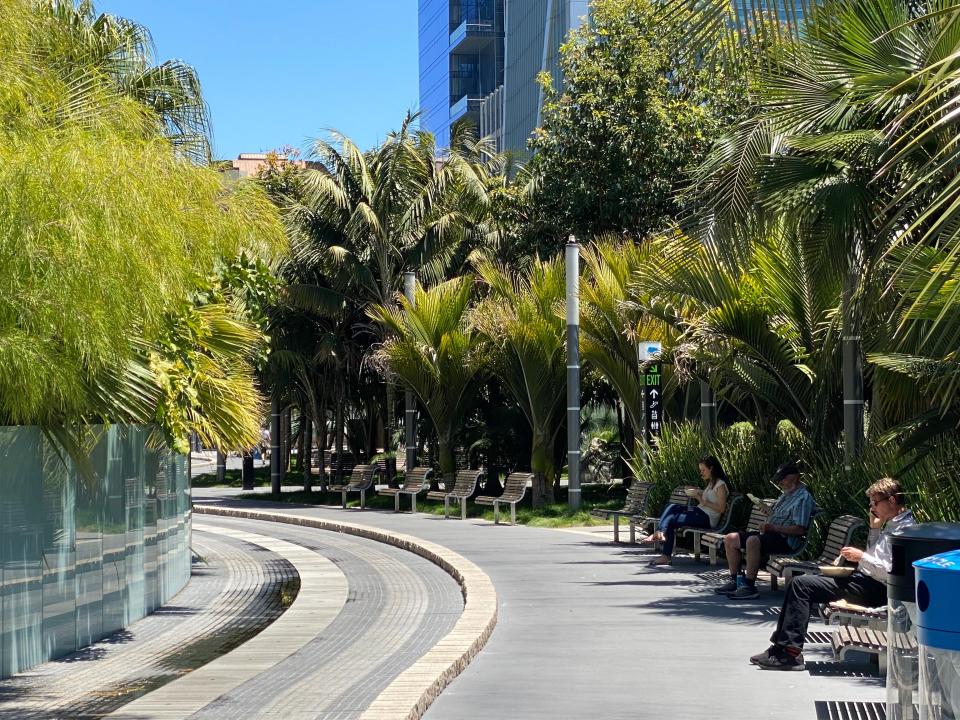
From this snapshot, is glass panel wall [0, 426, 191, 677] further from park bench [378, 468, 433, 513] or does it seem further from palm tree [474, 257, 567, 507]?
park bench [378, 468, 433, 513]

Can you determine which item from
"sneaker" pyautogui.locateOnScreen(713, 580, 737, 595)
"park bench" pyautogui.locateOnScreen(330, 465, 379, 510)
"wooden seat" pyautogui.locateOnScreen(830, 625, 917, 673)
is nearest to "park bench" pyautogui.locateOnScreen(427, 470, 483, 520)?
"park bench" pyautogui.locateOnScreen(330, 465, 379, 510)

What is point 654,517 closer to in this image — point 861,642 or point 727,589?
point 727,589

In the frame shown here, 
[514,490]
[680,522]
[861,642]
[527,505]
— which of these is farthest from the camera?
[527,505]

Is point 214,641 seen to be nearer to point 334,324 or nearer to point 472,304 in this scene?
point 472,304

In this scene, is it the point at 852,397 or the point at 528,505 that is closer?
the point at 852,397

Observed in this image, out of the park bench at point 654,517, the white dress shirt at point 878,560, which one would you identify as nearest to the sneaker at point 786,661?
the white dress shirt at point 878,560

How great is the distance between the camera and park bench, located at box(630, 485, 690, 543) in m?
16.5

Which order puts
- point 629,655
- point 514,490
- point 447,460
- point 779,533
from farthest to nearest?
point 447,460 < point 514,490 < point 779,533 < point 629,655

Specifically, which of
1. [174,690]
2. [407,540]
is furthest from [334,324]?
[174,690]

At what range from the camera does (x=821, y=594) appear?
878 centimetres

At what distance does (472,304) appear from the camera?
30031mm

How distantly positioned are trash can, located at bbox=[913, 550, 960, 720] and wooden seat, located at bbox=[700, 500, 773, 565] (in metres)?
9.16

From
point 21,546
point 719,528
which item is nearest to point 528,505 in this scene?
point 719,528

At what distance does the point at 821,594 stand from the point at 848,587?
0.19 metres
